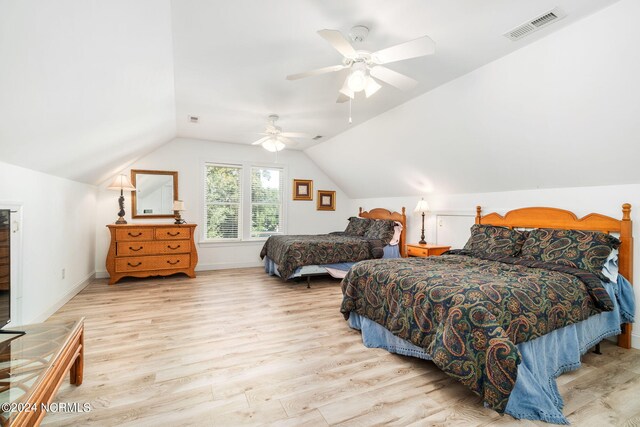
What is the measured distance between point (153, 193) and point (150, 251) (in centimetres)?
113

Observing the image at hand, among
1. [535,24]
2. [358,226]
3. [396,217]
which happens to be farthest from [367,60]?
[358,226]

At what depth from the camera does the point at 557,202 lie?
3168 millimetres

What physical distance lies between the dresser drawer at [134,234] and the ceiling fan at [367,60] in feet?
12.2

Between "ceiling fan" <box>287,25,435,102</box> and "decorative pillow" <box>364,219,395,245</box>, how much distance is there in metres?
2.98

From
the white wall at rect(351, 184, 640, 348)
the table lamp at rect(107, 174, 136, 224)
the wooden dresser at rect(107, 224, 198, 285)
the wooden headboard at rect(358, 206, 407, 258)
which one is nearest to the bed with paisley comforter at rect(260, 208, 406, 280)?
the wooden headboard at rect(358, 206, 407, 258)

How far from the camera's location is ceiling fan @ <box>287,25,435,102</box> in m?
1.83

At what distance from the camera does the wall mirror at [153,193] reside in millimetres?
5086

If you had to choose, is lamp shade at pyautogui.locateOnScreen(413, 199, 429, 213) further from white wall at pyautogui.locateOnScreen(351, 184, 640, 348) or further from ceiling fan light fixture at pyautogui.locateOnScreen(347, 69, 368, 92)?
ceiling fan light fixture at pyautogui.locateOnScreen(347, 69, 368, 92)

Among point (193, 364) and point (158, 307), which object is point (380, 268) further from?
point (158, 307)

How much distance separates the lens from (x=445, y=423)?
1619mm

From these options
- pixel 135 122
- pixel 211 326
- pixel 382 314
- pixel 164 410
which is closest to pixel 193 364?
pixel 164 410

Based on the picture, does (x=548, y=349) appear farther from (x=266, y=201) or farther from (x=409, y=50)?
(x=266, y=201)

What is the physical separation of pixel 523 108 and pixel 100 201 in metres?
5.97

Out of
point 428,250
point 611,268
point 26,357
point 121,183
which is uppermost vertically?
point 121,183
